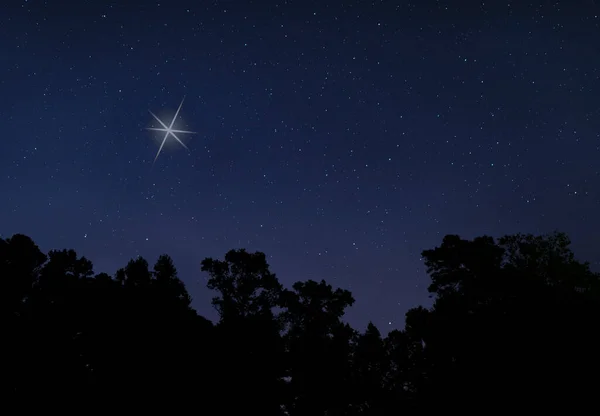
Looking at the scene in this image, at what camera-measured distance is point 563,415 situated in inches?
558

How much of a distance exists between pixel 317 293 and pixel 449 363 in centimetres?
1806

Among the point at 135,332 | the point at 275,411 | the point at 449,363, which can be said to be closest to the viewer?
the point at 449,363

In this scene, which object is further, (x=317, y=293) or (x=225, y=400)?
(x=317, y=293)

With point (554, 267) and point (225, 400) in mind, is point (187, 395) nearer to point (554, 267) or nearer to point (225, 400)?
point (225, 400)

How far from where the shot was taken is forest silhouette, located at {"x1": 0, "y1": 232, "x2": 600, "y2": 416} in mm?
17453

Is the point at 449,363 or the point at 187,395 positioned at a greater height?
the point at 449,363

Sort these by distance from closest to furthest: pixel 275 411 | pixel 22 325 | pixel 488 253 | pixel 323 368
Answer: pixel 22 325 → pixel 275 411 → pixel 323 368 → pixel 488 253

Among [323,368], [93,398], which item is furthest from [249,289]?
[93,398]

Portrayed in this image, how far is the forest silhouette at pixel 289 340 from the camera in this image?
17453 mm

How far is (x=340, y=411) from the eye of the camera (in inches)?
1414

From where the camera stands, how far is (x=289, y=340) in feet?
117

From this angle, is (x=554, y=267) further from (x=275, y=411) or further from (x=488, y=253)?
(x=275, y=411)

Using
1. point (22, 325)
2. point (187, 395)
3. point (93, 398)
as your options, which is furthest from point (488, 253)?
point (22, 325)

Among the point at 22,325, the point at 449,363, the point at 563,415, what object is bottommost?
the point at 22,325
